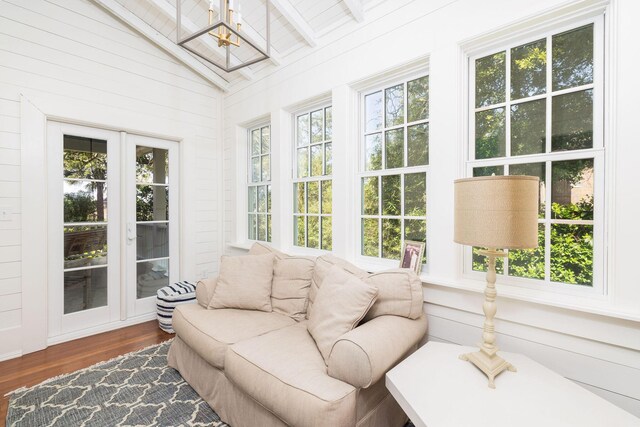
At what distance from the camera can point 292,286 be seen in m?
2.38

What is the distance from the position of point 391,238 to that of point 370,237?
0.20 m

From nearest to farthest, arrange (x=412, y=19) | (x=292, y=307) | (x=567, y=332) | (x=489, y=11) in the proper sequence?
(x=567, y=332), (x=489, y=11), (x=412, y=19), (x=292, y=307)

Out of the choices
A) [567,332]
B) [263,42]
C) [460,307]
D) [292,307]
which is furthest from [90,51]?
[567,332]

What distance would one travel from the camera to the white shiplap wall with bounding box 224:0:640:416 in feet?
4.59

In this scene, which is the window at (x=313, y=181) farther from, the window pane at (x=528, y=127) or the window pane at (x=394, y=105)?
the window pane at (x=528, y=127)

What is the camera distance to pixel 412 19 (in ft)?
6.96

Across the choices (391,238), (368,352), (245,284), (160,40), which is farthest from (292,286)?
(160,40)

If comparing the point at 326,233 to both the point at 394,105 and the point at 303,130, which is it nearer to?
the point at 303,130

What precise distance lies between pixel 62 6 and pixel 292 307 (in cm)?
355

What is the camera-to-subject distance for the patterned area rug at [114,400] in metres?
1.83

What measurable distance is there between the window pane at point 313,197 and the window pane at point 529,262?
1.71 meters

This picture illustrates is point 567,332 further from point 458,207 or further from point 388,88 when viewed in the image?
point 388,88

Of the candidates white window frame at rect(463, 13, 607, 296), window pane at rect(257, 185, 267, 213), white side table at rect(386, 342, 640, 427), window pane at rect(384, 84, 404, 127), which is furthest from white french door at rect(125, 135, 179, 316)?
white window frame at rect(463, 13, 607, 296)

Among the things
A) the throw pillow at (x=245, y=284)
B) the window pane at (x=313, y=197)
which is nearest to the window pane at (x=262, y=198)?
the window pane at (x=313, y=197)
